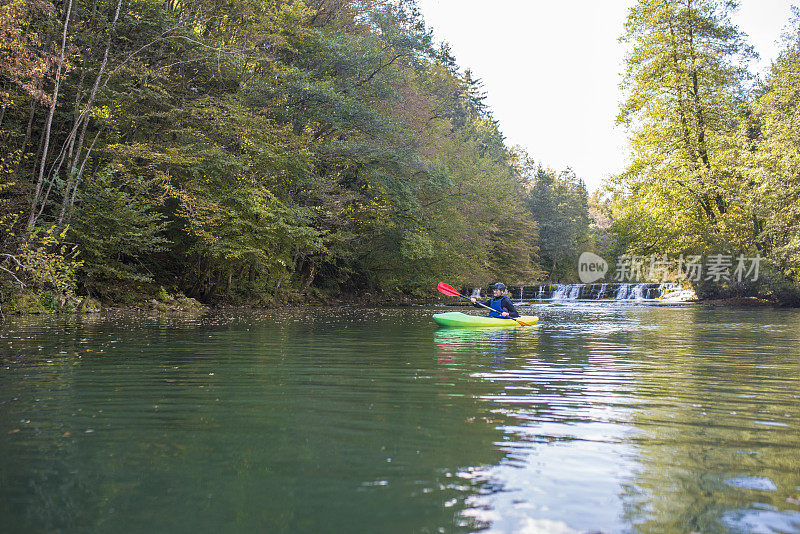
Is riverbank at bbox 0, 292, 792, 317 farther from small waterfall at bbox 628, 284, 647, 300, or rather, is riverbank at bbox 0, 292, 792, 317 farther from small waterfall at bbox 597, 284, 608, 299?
small waterfall at bbox 597, 284, 608, 299

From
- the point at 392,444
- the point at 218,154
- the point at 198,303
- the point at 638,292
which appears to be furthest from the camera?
the point at 638,292

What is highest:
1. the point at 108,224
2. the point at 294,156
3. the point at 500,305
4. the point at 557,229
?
the point at 557,229

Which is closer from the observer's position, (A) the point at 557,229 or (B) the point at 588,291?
(B) the point at 588,291

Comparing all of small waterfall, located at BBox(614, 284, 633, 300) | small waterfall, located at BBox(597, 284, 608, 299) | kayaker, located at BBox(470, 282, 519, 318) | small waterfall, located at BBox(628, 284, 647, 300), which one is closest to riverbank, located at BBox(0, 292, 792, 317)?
small waterfall, located at BBox(628, 284, 647, 300)

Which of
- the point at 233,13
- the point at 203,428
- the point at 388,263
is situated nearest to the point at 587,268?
the point at 388,263

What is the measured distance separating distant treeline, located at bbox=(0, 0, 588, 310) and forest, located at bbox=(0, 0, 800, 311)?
91 mm

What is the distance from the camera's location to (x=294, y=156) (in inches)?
730

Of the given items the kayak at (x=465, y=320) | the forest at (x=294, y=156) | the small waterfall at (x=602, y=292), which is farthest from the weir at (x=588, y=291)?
the kayak at (x=465, y=320)

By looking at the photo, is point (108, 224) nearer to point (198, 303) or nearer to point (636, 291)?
point (198, 303)

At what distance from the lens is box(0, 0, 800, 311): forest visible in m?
13.6

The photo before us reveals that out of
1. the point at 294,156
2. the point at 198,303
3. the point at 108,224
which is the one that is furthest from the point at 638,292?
the point at 108,224

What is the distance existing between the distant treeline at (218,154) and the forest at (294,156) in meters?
0.09

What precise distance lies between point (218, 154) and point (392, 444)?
1386 cm

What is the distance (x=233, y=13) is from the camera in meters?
17.8
